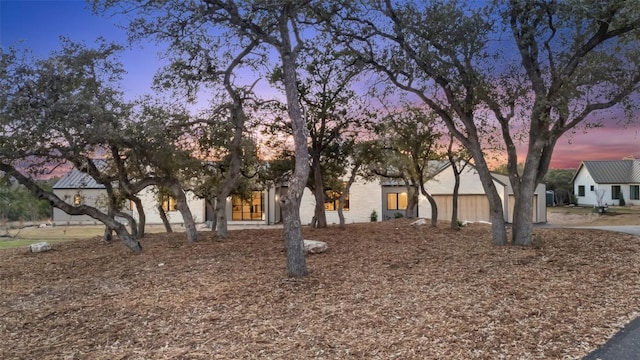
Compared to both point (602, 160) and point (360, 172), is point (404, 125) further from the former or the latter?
point (602, 160)

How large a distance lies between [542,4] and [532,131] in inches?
100

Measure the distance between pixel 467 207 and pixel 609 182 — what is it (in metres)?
21.8

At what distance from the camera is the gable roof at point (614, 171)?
1528 inches

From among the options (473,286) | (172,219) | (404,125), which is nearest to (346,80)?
(404,125)

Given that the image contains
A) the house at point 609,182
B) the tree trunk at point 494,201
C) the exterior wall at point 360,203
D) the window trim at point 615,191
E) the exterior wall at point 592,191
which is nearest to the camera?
the tree trunk at point 494,201

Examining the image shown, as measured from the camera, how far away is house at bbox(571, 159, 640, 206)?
38.4 metres

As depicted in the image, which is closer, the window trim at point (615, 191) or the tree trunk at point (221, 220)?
the tree trunk at point (221, 220)

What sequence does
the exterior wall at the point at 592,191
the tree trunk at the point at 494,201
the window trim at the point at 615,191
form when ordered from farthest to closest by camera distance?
the window trim at the point at 615,191 → the exterior wall at the point at 592,191 → the tree trunk at the point at 494,201

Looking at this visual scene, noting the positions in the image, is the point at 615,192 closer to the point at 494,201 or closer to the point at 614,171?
the point at 614,171

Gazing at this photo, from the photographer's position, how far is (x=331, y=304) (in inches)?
221

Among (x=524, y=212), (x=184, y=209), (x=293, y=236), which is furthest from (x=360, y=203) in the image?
(x=293, y=236)

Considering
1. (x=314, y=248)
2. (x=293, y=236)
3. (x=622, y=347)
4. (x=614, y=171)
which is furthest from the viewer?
(x=614, y=171)

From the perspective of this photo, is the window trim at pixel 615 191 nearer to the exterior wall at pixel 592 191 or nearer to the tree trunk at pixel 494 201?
the exterior wall at pixel 592 191

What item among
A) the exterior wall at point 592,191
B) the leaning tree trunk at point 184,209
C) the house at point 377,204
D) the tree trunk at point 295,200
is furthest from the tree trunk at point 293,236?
the exterior wall at point 592,191
